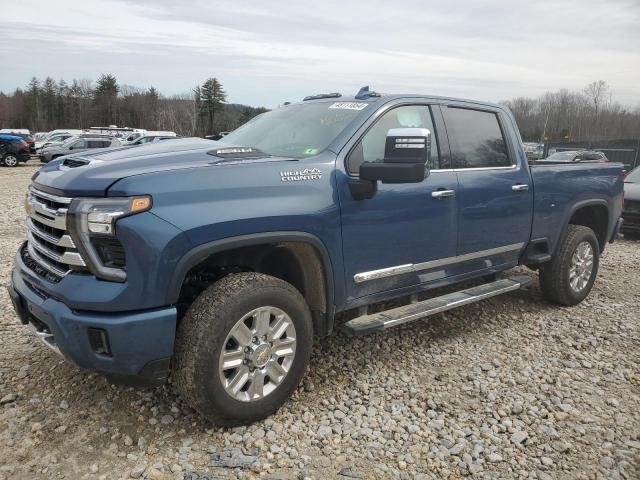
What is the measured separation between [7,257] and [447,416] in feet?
19.7

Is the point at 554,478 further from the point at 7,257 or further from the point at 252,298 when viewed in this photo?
the point at 7,257

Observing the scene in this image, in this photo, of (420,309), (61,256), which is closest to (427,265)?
(420,309)

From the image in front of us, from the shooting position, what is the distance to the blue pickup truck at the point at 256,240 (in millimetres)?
2627

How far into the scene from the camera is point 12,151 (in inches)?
1003

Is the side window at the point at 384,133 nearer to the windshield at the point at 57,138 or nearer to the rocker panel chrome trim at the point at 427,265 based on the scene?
the rocker panel chrome trim at the point at 427,265

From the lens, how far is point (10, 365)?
12.4 feet

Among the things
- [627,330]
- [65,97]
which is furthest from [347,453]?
[65,97]

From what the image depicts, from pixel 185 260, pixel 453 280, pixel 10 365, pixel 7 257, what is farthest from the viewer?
pixel 7 257

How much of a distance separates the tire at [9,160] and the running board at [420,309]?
2691 cm

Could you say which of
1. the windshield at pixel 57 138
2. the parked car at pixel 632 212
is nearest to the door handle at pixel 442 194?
the parked car at pixel 632 212

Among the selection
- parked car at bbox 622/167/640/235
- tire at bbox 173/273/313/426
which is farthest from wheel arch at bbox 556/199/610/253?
parked car at bbox 622/167/640/235

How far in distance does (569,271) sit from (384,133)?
280cm

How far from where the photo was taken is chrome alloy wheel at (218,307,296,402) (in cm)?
293

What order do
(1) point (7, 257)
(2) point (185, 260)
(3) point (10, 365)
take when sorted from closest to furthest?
(2) point (185, 260)
(3) point (10, 365)
(1) point (7, 257)
